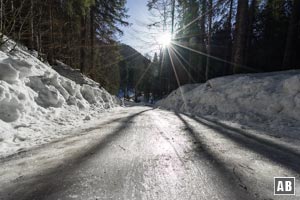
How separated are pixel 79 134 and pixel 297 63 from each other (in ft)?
46.4

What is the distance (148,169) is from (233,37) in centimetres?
1705

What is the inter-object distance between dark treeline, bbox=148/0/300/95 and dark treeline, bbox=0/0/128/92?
4842 millimetres

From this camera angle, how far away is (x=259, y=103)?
7.16 metres

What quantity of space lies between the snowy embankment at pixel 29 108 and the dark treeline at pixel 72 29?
2.39m

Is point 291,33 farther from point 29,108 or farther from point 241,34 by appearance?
point 29,108

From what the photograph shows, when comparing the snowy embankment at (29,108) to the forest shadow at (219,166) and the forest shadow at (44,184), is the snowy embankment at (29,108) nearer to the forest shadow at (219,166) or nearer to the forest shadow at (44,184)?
the forest shadow at (44,184)

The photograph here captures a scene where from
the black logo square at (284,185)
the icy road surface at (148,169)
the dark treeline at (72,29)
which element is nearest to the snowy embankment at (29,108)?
the icy road surface at (148,169)

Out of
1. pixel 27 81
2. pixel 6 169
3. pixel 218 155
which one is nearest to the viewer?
pixel 6 169

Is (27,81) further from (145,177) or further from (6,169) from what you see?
(145,177)

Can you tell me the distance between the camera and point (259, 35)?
1662 cm

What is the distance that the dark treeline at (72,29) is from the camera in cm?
937

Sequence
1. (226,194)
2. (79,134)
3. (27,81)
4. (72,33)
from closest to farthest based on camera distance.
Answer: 1. (226,194)
2. (79,134)
3. (27,81)
4. (72,33)

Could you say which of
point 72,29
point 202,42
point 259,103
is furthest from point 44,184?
point 202,42

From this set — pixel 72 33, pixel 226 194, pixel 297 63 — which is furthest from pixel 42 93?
pixel 297 63
